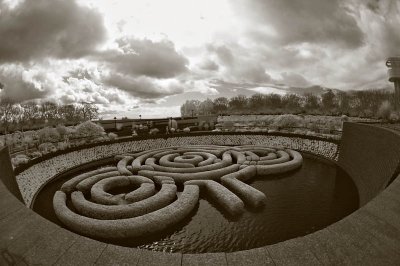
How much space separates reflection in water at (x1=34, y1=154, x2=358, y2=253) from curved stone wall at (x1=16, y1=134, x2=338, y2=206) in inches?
75.5

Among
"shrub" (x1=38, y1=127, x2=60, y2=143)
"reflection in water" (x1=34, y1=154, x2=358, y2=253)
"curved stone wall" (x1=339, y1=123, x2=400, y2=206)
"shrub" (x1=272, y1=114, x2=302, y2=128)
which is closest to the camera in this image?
"reflection in water" (x1=34, y1=154, x2=358, y2=253)

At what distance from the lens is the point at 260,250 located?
25.6ft

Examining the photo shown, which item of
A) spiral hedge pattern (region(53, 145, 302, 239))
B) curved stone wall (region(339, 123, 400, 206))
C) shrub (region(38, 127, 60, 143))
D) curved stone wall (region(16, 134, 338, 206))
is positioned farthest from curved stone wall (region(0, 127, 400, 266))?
shrub (region(38, 127, 60, 143))

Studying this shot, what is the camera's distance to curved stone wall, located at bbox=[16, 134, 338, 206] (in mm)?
27797

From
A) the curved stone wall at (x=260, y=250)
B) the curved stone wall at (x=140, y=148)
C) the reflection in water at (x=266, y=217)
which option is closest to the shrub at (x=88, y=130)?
the curved stone wall at (x=140, y=148)

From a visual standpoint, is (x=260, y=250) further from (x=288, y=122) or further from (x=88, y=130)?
(x=288, y=122)

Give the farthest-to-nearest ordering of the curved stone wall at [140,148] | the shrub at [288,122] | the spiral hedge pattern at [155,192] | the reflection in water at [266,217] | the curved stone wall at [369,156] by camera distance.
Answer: the shrub at [288,122] < the curved stone wall at [140,148] < the spiral hedge pattern at [155,192] < the curved stone wall at [369,156] < the reflection in water at [266,217]

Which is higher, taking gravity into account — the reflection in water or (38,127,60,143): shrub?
(38,127,60,143): shrub

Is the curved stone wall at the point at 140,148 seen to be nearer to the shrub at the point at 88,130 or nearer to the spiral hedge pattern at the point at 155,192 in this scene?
the spiral hedge pattern at the point at 155,192

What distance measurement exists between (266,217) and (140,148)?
29799 millimetres

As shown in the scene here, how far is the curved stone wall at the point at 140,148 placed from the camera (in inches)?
1094

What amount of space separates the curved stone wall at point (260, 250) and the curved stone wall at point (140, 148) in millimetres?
19868

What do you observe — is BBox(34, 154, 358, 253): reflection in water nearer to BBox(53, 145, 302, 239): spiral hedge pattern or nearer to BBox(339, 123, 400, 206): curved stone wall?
BBox(53, 145, 302, 239): spiral hedge pattern

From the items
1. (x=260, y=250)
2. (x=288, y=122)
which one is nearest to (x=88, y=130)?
(x=288, y=122)
